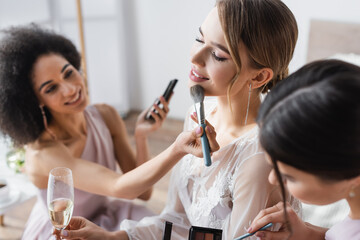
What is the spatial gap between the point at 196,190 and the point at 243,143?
0.25 meters

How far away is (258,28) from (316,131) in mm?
411

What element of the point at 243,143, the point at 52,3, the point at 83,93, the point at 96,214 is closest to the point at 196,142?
the point at 243,143

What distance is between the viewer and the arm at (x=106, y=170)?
120cm

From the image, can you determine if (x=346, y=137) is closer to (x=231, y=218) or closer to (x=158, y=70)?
(x=231, y=218)

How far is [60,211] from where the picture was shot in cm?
104

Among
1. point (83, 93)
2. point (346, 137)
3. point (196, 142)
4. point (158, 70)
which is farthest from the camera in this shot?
point (158, 70)

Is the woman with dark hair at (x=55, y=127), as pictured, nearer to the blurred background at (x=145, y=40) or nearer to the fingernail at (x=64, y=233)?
the fingernail at (x=64, y=233)

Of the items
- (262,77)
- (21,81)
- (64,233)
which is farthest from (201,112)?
(21,81)

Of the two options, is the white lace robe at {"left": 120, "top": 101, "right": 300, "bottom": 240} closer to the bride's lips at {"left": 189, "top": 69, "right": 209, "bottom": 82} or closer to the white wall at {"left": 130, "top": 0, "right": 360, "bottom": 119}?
the bride's lips at {"left": 189, "top": 69, "right": 209, "bottom": 82}

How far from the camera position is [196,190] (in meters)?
1.28

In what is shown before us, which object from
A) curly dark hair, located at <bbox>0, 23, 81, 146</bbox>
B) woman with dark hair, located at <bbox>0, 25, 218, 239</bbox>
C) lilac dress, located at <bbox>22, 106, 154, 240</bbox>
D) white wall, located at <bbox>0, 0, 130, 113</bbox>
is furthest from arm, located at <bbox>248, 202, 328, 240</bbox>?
white wall, located at <bbox>0, 0, 130, 113</bbox>

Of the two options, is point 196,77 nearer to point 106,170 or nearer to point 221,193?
point 221,193

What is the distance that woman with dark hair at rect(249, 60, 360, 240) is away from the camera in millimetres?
682

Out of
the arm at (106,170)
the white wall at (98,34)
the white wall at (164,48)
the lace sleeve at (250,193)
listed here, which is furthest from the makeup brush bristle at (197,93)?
the white wall at (98,34)
